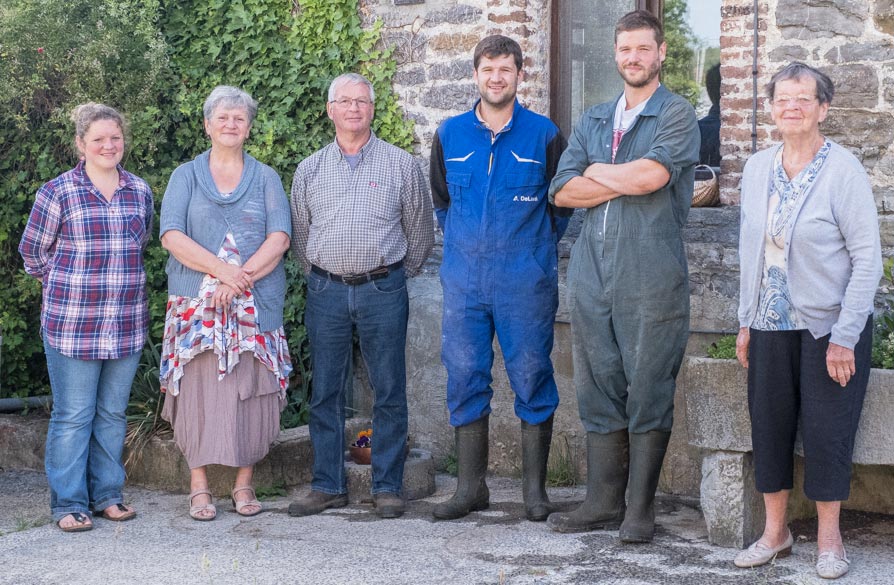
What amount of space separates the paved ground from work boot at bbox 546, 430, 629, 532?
7 centimetres

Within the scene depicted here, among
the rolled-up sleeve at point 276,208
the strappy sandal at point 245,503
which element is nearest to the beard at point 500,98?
the rolled-up sleeve at point 276,208

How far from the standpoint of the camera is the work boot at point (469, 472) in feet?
17.4

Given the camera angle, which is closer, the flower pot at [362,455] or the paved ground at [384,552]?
the paved ground at [384,552]

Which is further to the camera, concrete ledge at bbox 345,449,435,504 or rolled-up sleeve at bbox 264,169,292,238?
concrete ledge at bbox 345,449,435,504

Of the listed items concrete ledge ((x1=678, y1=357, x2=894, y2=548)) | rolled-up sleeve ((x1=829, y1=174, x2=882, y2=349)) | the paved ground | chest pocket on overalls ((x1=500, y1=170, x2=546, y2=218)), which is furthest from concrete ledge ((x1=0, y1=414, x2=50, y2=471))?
rolled-up sleeve ((x1=829, y1=174, x2=882, y2=349))

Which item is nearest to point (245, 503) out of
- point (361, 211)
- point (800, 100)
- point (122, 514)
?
point (122, 514)

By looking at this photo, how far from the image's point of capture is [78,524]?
520 cm

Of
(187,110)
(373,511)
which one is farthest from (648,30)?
(187,110)

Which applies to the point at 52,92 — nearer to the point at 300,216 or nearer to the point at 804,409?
the point at 300,216

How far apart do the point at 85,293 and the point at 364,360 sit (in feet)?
4.28

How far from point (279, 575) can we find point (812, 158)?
255 centimetres

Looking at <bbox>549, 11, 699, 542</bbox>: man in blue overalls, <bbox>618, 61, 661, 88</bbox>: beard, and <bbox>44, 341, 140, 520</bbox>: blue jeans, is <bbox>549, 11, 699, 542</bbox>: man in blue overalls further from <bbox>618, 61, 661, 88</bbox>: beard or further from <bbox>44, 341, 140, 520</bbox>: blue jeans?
<bbox>44, 341, 140, 520</bbox>: blue jeans

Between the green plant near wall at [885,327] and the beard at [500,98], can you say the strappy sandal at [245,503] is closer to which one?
the beard at [500,98]

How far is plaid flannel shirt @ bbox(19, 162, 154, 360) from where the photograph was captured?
207 inches
